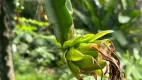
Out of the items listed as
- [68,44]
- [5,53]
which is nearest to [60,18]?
[68,44]

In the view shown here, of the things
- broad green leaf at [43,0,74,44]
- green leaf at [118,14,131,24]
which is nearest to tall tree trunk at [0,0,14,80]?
broad green leaf at [43,0,74,44]

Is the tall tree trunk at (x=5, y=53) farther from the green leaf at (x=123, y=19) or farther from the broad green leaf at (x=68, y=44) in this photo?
the green leaf at (x=123, y=19)

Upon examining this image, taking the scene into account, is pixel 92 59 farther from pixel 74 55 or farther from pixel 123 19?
pixel 123 19

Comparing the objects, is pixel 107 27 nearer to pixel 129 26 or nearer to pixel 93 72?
pixel 129 26

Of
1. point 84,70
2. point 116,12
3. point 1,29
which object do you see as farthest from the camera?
point 116,12

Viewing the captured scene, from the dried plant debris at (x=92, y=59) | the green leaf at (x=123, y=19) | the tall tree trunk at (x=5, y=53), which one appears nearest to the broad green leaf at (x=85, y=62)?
the dried plant debris at (x=92, y=59)

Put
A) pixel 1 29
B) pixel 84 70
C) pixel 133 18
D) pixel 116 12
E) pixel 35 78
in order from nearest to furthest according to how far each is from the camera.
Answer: pixel 84 70
pixel 1 29
pixel 35 78
pixel 133 18
pixel 116 12

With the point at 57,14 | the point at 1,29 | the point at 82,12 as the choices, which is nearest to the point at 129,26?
the point at 82,12
